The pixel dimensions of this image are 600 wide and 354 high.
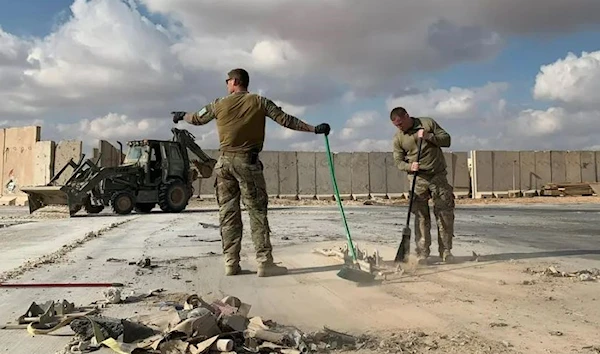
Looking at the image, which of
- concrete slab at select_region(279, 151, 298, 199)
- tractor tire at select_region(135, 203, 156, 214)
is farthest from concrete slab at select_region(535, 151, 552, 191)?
tractor tire at select_region(135, 203, 156, 214)

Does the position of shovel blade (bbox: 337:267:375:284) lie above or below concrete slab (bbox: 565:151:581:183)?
below

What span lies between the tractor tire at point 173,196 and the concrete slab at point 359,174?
1332cm

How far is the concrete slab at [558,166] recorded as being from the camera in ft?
101

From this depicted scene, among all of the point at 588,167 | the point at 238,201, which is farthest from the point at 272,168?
the point at 238,201

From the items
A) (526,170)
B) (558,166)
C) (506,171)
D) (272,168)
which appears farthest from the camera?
(558,166)

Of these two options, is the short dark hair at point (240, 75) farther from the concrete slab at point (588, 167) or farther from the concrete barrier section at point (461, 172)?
the concrete slab at point (588, 167)

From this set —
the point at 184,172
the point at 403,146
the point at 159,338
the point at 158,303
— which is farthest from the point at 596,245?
the point at 184,172

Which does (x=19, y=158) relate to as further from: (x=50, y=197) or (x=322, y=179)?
(x=322, y=179)

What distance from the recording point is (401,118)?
576cm

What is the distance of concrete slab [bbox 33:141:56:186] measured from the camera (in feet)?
82.1

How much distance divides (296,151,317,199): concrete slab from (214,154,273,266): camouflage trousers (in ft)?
78.1

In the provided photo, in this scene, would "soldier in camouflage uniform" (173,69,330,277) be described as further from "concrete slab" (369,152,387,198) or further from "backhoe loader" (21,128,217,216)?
"concrete slab" (369,152,387,198)

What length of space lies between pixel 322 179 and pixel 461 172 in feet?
25.1

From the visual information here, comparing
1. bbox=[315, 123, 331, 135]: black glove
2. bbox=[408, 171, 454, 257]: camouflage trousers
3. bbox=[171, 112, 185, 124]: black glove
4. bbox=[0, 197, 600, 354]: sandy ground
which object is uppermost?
bbox=[171, 112, 185, 124]: black glove
